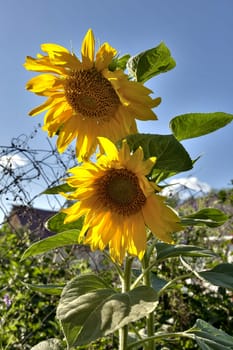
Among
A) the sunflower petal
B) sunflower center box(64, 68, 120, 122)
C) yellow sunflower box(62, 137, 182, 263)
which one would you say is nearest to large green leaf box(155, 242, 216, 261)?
yellow sunflower box(62, 137, 182, 263)

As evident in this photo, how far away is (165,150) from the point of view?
2.82 ft

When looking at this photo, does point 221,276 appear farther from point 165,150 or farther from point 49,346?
point 49,346

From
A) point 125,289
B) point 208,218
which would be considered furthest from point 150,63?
point 125,289

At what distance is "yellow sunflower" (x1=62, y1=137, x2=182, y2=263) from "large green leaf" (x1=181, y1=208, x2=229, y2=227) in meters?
0.07

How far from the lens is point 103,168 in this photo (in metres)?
0.96

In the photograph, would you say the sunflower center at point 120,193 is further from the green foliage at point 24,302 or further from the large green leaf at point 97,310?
the green foliage at point 24,302

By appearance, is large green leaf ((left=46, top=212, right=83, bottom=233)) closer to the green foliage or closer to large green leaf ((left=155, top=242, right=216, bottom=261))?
large green leaf ((left=155, top=242, right=216, bottom=261))

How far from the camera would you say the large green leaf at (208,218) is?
0.98 metres

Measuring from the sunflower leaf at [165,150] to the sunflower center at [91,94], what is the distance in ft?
0.48

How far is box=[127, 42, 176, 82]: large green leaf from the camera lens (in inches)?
38.7

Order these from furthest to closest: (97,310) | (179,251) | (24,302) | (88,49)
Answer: (24,302), (179,251), (88,49), (97,310)

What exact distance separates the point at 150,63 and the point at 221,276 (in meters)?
0.48

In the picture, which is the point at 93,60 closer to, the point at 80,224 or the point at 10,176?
the point at 80,224

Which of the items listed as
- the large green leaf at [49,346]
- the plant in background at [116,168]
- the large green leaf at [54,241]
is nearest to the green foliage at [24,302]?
the large green leaf at [49,346]
